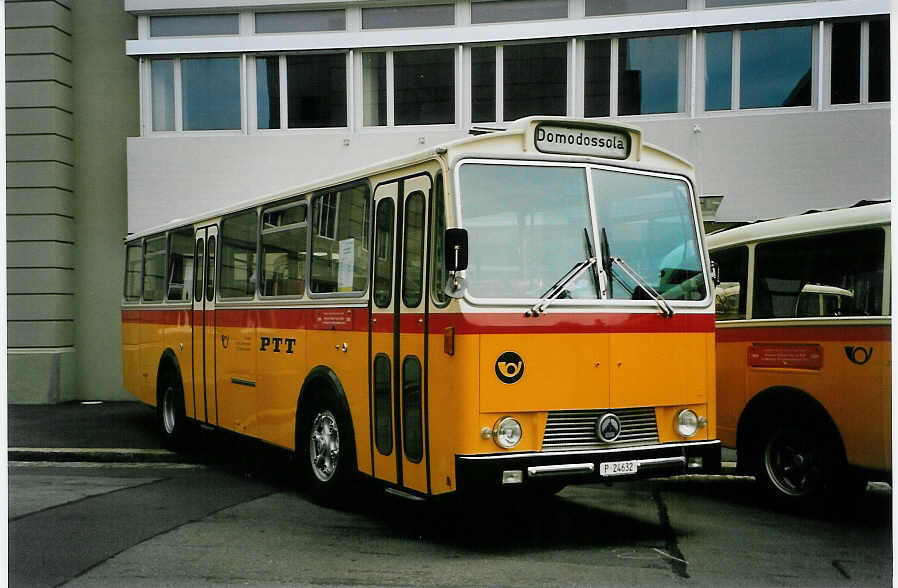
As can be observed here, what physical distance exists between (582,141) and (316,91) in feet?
29.5

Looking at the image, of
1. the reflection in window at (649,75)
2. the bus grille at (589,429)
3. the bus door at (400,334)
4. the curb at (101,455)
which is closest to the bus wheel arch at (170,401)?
the curb at (101,455)

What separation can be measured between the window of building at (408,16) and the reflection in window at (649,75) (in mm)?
2584

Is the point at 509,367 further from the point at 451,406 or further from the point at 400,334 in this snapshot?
the point at 400,334

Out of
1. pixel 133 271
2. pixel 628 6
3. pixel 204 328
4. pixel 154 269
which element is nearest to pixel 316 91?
pixel 133 271

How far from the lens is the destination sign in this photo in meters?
6.82

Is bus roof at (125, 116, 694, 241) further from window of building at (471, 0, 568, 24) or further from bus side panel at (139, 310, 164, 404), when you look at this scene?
window of building at (471, 0, 568, 24)

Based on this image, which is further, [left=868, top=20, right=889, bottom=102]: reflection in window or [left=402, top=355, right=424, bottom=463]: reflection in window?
[left=868, top=20, right=889, bottom=102]: reflection in window

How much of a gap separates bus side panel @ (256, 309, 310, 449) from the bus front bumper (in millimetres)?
2720

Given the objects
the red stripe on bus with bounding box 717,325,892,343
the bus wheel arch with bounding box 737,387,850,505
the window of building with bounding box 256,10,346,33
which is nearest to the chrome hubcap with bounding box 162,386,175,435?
the window of building with bounding box 256,10,346,33

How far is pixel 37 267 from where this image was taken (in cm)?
1525

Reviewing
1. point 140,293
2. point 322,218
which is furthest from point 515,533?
point 140,293

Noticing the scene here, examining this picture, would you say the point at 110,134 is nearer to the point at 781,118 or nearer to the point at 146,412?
the point at 146,412

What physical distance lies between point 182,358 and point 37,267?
5.24 metres

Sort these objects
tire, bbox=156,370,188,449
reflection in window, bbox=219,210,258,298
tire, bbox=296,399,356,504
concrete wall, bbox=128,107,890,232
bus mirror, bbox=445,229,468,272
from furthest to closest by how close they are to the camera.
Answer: concrete wall, bbox=128,107,890,232, tire, bbox=156,370,188,449, reflection in window, bbox=219,210,258,298, tire, bbox=296,399,356,504, bus mirror, bbox=445,229,468,272
